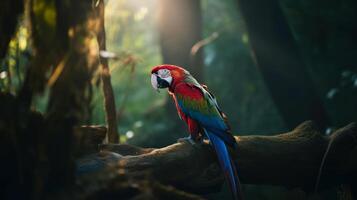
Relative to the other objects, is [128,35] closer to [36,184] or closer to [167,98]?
[167,98]

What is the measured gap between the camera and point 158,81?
15.8ft

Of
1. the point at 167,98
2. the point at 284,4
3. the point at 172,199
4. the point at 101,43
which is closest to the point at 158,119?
the point at 167,98

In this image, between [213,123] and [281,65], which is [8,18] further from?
A: [281,65]

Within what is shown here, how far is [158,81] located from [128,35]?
8065mm

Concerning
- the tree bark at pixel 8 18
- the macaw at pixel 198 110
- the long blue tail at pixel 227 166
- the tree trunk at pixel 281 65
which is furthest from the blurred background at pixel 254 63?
the tree bark at pixel 8 18

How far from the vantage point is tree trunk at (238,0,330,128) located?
6.90m

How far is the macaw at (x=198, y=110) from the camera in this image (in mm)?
4211

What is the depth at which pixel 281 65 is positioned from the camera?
22.9 feet

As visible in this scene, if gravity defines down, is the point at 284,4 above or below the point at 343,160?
above

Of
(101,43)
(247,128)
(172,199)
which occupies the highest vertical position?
(101,43)

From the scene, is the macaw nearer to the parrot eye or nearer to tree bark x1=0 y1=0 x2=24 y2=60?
the parrot eye

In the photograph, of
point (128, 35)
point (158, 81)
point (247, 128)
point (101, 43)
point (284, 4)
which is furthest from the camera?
point (128, 35)

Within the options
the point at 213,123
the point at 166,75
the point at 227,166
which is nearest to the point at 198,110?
the point at 213,123

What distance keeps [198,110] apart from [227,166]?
710mm
